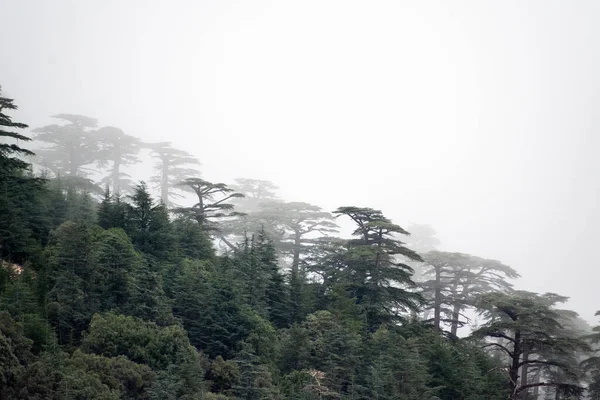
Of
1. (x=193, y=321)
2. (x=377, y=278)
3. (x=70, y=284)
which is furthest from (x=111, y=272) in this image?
(x=377, y=278)

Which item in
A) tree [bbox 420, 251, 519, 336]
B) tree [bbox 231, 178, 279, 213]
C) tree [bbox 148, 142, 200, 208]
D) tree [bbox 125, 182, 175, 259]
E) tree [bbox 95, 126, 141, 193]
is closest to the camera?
tree [bbox 125, 182, 175, 259]

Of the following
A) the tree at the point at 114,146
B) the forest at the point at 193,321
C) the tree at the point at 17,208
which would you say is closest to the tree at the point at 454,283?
the forest at the point at 193,321

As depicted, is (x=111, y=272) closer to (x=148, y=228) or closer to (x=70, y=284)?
(x=70, y=284)

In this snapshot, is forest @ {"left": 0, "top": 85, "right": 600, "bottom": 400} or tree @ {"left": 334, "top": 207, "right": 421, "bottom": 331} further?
tree @ {"left": 334, "top": 207, "right": 421, "bottom": 331}

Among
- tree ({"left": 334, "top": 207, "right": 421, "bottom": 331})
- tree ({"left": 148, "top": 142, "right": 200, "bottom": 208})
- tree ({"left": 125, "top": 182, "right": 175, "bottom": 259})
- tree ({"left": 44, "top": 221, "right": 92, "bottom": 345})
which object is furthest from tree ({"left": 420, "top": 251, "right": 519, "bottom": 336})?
tree ({"left": 148, "top": 142, "right": 200, "bottom": 208})

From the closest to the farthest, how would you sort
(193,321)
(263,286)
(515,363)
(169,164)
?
1. (193,321)
2. (515,363)
3. (263,286)
4. (169,164)

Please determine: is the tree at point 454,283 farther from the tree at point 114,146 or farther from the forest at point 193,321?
the tree at point 114,146

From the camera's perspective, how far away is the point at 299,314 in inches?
892

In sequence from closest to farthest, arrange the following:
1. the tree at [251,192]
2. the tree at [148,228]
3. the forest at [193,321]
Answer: the forest at [193,321], the tree at [148,228], the tree at [251,192]

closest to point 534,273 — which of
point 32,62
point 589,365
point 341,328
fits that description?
point 589,365

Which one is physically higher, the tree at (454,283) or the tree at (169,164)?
the tree at (169,164)

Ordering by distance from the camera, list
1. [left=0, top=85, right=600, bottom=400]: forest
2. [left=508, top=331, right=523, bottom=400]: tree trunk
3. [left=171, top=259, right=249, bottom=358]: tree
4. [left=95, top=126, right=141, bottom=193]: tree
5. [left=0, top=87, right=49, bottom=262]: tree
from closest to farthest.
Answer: [left=0, top=85, right=600, bottom=400]: forest → [left=171, top=259, right=249, bottom=358]: tree → [left=0, top=87, right=49, bottom=262]: tree → [left=508, top=331, right=523, bottom=400]: tree trunk → [left=95, top=126, right=141, bottom=193]: tree

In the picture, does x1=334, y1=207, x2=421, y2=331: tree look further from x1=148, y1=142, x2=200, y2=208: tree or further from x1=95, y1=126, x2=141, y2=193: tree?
x1=95, y1=126, x2=141, y2=193: tree

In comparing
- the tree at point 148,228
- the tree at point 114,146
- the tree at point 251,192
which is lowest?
the tree at point 148,228
